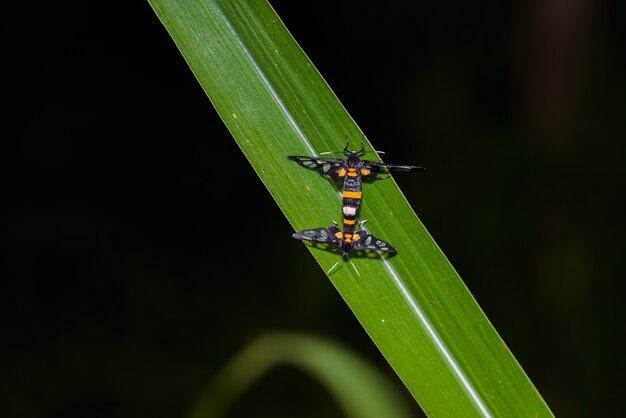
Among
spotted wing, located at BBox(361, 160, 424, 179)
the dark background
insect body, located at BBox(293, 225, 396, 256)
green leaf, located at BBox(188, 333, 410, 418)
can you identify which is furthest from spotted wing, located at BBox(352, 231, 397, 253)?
the dark background

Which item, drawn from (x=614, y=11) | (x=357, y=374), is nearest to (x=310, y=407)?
(x=357, y=374)

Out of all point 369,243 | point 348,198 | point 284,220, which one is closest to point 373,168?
point 348,198

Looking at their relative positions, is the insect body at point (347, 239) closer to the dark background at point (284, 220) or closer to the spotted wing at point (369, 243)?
the spotted wing at point (369, 243)

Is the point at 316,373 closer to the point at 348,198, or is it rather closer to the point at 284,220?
the point at 348,198

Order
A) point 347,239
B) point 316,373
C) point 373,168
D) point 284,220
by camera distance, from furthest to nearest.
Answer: point 284,220
point 316,373
point 373,168
point 347,239

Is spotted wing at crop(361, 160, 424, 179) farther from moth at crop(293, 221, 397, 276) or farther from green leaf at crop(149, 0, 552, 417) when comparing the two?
moth at crop(293, 221, 397, 276)

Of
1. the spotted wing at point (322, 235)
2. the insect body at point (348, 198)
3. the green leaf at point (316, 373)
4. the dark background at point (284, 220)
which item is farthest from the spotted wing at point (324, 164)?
the dark background at point (284, 220)
